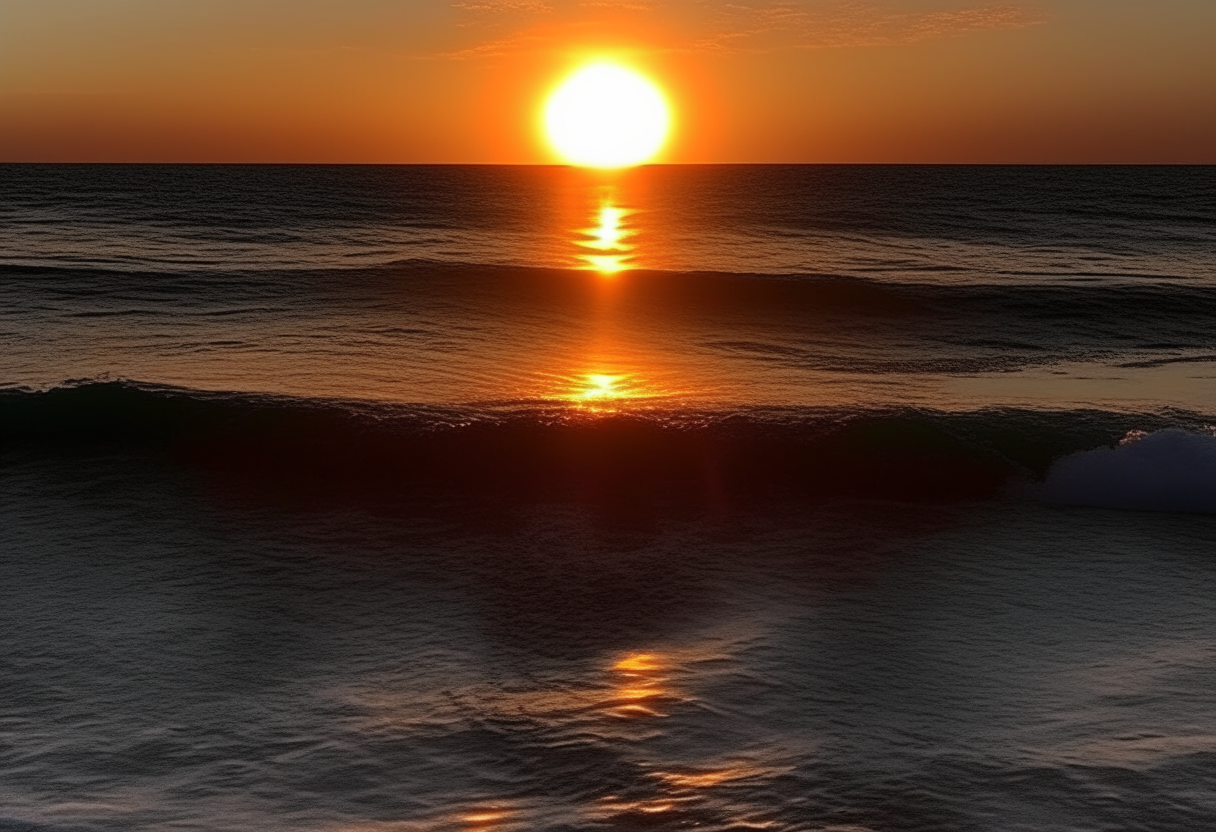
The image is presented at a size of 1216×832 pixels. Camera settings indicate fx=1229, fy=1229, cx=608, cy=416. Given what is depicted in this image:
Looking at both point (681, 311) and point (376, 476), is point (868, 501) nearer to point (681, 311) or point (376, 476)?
point (376, 476)

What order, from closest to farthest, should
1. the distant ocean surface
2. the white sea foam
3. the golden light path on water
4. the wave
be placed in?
the golden light path on water → the distant ocean surface → the white sea foam → the wave

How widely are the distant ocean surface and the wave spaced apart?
58 millimetres

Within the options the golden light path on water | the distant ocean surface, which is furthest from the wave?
the golden light path on water

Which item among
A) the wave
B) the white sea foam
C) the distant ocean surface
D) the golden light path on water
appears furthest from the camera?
the wave

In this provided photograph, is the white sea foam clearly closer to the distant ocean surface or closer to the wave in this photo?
the distant ocean surface

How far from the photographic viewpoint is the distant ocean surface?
5055 millimetres

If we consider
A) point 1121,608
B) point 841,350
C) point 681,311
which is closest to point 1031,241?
point 681,311

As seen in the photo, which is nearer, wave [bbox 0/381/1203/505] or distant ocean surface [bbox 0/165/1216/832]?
distant ocean surface [bbox 0/165/1216/832]

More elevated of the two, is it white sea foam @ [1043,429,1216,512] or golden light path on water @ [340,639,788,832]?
white sea foam @ [1043,429,1216,512]

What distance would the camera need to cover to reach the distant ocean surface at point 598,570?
505cm

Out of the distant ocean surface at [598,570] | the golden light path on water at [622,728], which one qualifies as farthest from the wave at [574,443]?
the golden light path on water at [622,728]

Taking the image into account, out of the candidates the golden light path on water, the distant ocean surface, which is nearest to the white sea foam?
the distant ocean surface

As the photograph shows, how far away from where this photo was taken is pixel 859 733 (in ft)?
18.0

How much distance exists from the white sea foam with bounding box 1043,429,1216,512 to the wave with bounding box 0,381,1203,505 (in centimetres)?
14
